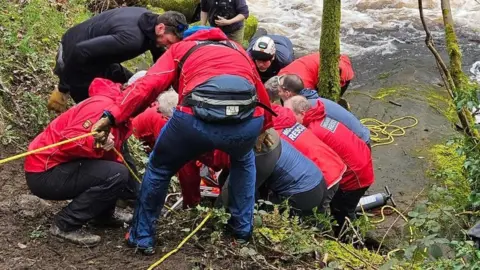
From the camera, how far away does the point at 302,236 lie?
4.60 meters

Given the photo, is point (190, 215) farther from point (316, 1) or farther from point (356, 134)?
point (316, 1)

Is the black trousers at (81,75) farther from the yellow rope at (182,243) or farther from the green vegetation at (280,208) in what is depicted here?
the yellow rope at (182,243)

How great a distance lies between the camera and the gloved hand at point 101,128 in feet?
13.1

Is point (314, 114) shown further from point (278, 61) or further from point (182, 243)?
point (182, 243)

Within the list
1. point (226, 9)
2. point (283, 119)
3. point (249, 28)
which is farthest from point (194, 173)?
point (249, 28)

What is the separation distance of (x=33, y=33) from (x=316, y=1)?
10.5m

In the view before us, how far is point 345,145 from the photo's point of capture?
231 inches

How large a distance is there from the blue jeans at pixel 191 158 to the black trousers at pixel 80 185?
0.23 metres

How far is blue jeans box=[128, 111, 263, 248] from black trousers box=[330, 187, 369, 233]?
6.07 feet

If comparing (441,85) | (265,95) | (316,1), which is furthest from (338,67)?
(316,1)

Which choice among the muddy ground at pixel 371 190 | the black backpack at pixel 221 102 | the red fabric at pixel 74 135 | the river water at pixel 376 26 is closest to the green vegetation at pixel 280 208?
the muddy ground at pixel 371 190

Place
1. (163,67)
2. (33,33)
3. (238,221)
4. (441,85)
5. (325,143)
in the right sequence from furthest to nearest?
(441,85) < (33,33) < (325,143) < (238,221) < (163,67)

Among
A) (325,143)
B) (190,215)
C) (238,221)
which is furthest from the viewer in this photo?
(325,143)

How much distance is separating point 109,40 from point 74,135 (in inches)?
56.5
